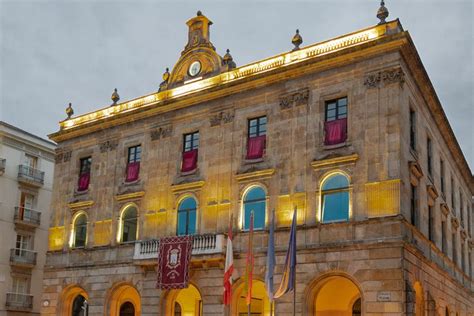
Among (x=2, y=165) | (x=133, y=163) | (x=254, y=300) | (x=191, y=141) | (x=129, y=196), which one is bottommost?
(x=254, y=300)

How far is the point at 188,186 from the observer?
33688mm

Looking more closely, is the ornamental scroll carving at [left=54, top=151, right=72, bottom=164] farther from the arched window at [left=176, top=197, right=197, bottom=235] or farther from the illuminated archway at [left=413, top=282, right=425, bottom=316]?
the illuminated archway at [left=413, top=282, right=425, bottom=316]

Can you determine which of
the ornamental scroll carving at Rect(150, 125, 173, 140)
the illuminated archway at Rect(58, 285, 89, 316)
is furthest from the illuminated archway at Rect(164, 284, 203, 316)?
the ornamental scroll carving at Rect(150, 125, 173, 140)

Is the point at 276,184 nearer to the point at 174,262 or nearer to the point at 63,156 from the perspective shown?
the point at 174,262

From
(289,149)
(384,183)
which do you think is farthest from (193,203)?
(384,183)

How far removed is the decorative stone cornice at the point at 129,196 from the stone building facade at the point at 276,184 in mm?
127

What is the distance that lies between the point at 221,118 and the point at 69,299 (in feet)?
47.2

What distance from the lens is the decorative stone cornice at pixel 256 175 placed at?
1214 inches

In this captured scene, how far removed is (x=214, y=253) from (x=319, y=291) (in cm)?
542

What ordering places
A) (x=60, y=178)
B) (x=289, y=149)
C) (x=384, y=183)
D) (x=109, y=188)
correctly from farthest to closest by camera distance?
(x=60, y=178) → (x=109, y=188) → (x=289, y=149) → (x=384, y=183)

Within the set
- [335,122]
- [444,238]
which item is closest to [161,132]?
[335,122]

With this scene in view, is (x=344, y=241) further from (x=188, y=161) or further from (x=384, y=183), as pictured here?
(x=188, y=161)

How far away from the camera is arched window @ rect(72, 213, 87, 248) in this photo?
3822cm

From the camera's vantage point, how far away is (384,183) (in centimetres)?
2728
